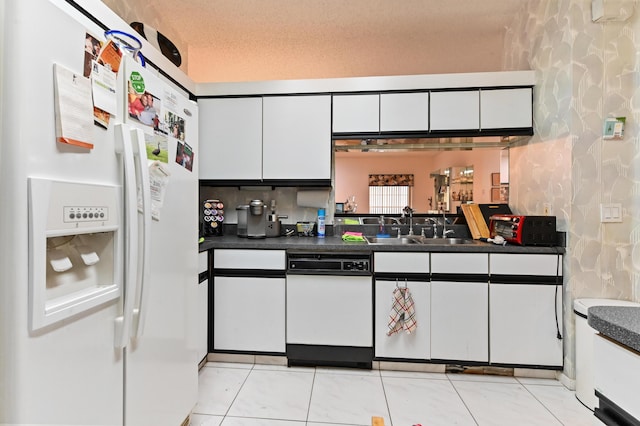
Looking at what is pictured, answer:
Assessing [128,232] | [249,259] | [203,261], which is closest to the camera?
[128,232]

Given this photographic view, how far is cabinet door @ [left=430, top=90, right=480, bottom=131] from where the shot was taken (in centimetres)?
254

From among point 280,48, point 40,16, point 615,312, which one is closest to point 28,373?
point 40,16

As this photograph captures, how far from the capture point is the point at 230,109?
2746 millimetres

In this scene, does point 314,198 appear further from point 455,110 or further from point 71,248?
point 71,248

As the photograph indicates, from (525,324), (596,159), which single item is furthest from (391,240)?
(596,159)

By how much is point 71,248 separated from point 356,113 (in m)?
2.21

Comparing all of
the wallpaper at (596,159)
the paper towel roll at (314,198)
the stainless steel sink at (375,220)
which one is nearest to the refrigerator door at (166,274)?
the paper towel roll at (314,198)

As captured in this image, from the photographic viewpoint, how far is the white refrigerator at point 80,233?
0.73 m

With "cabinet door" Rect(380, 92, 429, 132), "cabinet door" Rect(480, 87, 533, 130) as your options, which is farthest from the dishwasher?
"cabinet door" Rect(480, 87, 533, 130)

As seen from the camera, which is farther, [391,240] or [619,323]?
[391,240]

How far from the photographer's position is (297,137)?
106 inches

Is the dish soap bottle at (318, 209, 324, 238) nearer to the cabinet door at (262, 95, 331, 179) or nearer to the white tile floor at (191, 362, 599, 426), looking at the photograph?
the cabinet door at (262, 95, 331, 179)

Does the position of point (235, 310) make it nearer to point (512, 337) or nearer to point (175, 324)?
point (175, 324)

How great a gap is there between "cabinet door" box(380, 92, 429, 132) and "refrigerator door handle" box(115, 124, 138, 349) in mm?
2018
